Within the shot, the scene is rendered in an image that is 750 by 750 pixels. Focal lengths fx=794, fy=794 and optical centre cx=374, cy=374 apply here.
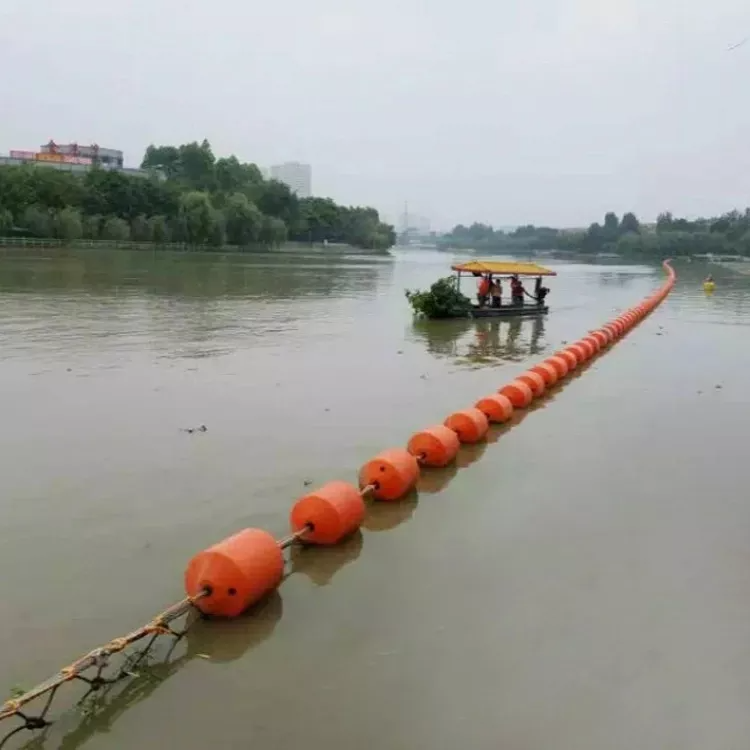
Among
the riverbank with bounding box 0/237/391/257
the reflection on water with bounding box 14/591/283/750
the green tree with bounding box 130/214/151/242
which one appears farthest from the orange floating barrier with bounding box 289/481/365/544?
the green tree with bounding box 130/214/151/242

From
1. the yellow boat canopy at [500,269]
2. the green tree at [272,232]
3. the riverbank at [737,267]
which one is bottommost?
the riverbank at [737,267]

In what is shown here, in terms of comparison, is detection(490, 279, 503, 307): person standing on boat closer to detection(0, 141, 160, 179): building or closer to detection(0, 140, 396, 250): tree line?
detection(0, 140, 396, 250): tree line

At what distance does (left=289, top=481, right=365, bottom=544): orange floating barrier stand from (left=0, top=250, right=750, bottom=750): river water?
0.60 ft

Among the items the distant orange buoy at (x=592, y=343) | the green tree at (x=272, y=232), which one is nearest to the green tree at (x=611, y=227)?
the green tree at (x=272, y=232)

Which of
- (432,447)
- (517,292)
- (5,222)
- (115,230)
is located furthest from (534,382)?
(115,230)

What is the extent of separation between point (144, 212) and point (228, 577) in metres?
77.4

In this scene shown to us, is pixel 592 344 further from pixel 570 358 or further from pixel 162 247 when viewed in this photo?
pixel 162 247

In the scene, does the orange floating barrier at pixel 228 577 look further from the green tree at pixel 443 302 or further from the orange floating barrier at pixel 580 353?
the green tree at pixel 443 302

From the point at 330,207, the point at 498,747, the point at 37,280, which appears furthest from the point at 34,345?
the point at 330,207

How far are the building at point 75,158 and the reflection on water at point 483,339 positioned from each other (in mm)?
93631

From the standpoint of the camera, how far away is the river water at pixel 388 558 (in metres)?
4.60

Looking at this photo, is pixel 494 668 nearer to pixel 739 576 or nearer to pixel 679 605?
pixel 679 605

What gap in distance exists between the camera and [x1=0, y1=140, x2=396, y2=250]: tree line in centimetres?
6700

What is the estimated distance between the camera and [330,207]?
10756cm
